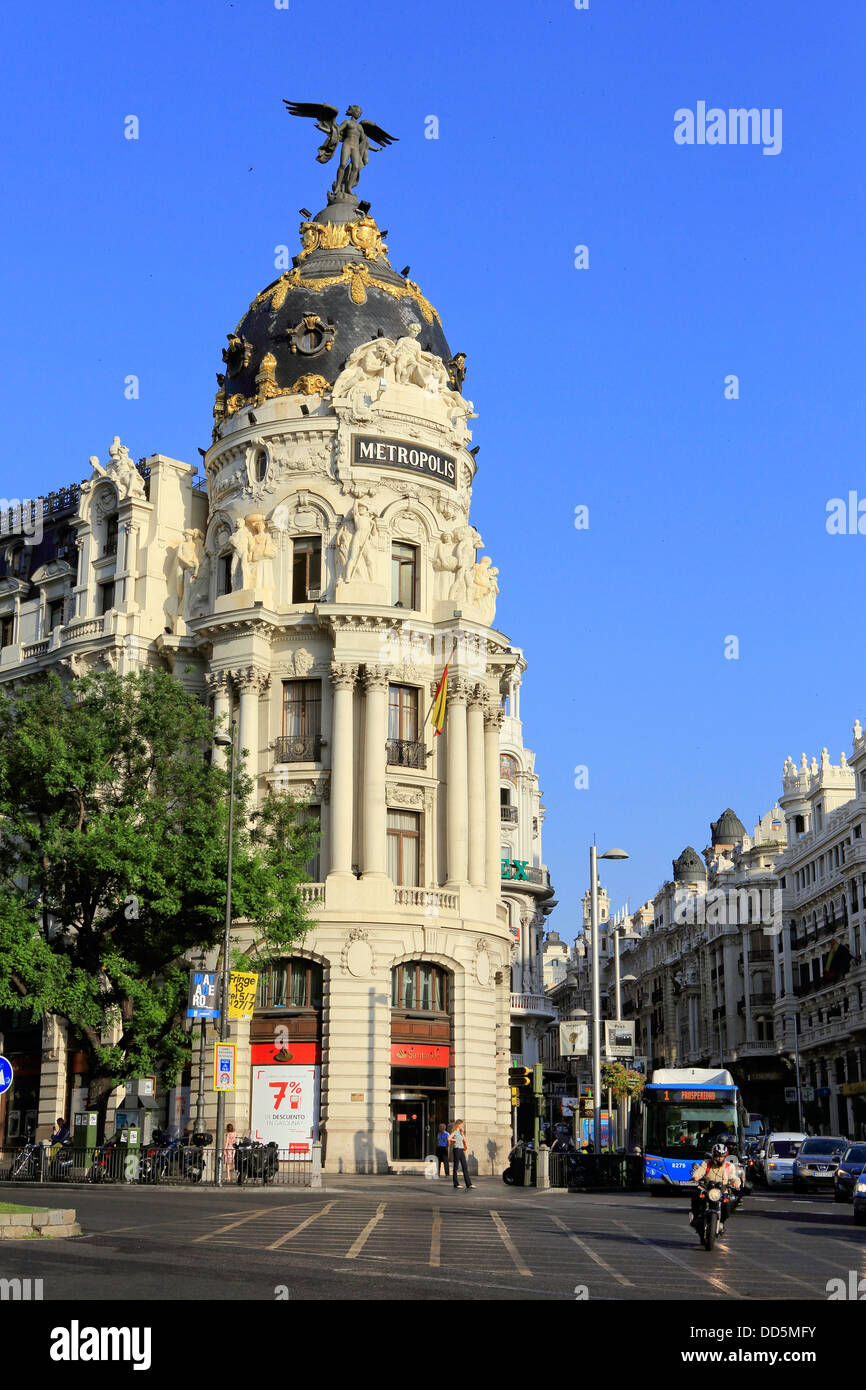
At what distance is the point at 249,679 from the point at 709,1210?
1373 inches

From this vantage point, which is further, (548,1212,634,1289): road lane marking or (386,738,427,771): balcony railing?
(386,738,427,771): balcony railing

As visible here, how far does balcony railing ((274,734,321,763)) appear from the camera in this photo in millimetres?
54312

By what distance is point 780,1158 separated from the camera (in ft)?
171

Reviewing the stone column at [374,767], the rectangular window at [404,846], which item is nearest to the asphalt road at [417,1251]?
the stone column at [374,767]

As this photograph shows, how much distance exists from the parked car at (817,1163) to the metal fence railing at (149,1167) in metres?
16.4

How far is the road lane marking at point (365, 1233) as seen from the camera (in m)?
19.5

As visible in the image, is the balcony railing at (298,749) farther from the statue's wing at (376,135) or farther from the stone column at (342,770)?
the statue's wing at (376,135)

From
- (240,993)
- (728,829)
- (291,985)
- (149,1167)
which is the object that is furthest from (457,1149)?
(728,829)

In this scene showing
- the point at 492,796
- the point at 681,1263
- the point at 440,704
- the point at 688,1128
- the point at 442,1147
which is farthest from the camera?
the point at 492,796

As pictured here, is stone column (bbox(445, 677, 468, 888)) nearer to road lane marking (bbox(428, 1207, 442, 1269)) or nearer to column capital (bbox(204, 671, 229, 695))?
column capital (bbox(204, 671, 229, 695))

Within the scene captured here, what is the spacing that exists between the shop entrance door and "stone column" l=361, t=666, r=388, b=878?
24.0 ft

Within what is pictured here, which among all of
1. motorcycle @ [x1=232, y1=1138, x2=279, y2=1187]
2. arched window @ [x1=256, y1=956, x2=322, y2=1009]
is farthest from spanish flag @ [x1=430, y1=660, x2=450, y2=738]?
motorcycle @ [x1=232, y1=1138, x2=279, y2=1187]

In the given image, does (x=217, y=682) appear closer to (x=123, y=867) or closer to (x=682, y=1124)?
(x=123, y=867)
